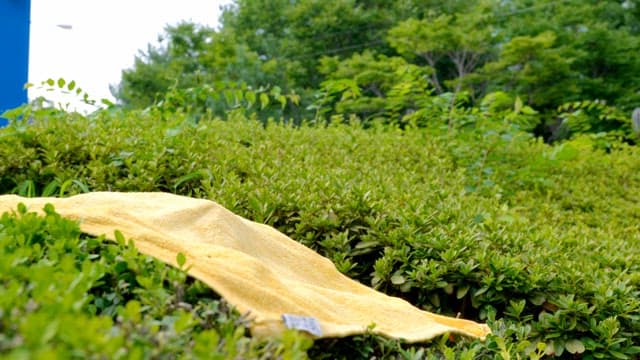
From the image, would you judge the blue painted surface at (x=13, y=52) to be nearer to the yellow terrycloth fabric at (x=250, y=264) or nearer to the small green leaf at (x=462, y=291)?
the yellow terrycloth fabric at (x=250, y=264)

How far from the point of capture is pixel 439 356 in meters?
1.73

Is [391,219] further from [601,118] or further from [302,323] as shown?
[601,118]

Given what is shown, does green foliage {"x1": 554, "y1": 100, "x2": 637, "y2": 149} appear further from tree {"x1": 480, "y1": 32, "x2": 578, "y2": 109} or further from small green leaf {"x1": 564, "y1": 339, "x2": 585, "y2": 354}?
tree {"x1": 480, "y1": 32, "x2": 578, "y2": 109}

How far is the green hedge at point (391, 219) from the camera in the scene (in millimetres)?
2219

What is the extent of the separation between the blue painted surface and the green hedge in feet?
2.76

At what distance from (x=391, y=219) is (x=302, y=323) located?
1239 millimetres

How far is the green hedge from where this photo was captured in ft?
7.28

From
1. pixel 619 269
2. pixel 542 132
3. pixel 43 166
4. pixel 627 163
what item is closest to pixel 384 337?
pixel 619 269

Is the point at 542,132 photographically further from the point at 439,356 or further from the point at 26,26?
the point at 439,356

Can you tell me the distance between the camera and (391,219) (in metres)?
2.57

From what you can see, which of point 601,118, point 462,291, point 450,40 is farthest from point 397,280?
point 450,40

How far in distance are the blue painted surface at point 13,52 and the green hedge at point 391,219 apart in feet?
2.76

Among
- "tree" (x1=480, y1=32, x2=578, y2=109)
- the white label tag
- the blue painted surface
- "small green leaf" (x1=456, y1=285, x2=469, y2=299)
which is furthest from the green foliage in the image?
"tree" (x1=480, y1=32, x2=578, y2=109)

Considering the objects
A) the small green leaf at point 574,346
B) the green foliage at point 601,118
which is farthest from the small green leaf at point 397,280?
the green foliage at point 601,118
